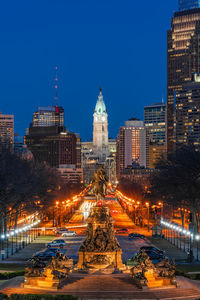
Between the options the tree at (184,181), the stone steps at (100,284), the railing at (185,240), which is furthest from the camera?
the tree at (184,181)

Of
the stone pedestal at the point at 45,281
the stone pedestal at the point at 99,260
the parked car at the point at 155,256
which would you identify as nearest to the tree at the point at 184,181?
the parked car at the point at 155,256

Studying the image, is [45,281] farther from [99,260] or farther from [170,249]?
[170,249]

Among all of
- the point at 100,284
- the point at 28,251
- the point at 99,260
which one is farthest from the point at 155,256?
the point at 100,284

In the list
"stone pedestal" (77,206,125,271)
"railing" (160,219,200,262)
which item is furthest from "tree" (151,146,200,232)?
"stone pedestal" (77,206,125,271)

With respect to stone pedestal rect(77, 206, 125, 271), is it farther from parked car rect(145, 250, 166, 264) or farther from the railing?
the railing

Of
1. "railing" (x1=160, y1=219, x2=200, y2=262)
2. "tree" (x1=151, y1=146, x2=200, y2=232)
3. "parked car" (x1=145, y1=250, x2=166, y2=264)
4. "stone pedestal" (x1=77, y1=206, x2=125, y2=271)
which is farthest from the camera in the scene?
"tree" (x1=151, y1=146, x2=200, y2=232)

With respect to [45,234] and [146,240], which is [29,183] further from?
[146,240]

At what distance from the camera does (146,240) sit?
317ft

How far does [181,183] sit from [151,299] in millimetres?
55098

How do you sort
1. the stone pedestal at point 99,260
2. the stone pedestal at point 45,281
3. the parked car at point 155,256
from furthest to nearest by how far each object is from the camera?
the parked car at point 155,256
the stone pedestal at point 99,260
the stone pedestal at point 45,281

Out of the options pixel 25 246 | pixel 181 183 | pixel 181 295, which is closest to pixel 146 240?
pixel 181 183

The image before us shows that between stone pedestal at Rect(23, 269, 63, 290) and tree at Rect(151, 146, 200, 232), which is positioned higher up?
tree at Rect(151, 146, 200, 232)

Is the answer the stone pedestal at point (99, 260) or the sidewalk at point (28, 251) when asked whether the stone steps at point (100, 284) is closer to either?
the stone pedestal at point (99, 260)

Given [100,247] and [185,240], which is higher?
[100,247]
